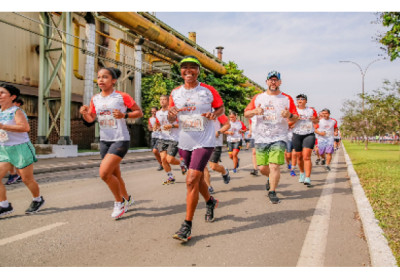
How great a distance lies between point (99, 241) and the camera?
3.60 m

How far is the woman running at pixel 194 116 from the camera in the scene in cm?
392

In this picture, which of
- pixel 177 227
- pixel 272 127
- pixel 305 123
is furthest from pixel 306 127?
pixel 177 227

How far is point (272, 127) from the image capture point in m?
5.72

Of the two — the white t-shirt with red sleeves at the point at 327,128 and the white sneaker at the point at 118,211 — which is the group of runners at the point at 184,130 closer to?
the white sneaker at the point at 118,211

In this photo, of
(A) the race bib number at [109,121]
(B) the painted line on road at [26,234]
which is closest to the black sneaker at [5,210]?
(B) the painted line on road at [26,234]

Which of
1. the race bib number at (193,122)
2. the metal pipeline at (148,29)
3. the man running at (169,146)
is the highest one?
the metal pipeline at (148,29)

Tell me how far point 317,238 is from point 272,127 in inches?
94.0

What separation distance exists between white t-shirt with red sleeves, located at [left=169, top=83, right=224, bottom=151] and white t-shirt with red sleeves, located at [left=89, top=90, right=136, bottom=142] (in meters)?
0.99

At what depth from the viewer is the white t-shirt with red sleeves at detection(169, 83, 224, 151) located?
4047 mm

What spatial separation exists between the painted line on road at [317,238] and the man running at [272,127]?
80 centimetres

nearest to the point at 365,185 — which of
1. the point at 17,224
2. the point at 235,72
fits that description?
the point at 17,224

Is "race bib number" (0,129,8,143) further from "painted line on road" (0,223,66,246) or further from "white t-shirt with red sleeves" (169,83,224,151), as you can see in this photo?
"white t-shirt with red sleeves" (169,83,224,151)

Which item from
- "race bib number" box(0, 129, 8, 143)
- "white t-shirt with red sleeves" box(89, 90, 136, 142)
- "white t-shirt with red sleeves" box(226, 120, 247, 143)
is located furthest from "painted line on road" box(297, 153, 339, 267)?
"white t-shirt with red sleeves" box(226, 120, 247, 143)
